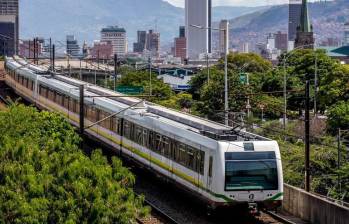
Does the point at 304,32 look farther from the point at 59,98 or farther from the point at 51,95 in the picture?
the point at 59,98

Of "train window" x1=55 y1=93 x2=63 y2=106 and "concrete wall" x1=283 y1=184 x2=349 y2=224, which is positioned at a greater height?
"train window" x1=55 y1=93 x2=63 y2=106

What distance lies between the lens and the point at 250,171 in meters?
24.3

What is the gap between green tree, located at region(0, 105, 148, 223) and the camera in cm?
1767

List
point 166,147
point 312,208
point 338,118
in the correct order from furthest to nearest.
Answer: point 338,118 → point 166,147 → point 312,208

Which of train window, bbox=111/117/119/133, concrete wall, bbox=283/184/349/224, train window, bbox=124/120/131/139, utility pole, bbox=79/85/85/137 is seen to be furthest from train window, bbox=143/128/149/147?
utility pole, bbox=79/85/85/137

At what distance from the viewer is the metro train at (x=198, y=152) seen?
24250 millimetres

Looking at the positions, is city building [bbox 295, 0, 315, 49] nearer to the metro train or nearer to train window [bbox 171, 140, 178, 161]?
the metro train

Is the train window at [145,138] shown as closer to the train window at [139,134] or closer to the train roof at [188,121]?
the train window at [139,134]

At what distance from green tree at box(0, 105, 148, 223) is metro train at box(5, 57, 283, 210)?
469 cm

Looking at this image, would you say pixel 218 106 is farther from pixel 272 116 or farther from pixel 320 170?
pixel 320 170

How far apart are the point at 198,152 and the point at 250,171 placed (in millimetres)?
1969

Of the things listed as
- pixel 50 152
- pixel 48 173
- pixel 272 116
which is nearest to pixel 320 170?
pixel 50 152

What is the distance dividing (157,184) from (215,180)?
28.2 ft

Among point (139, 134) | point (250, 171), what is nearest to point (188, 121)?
point (139, 134)
